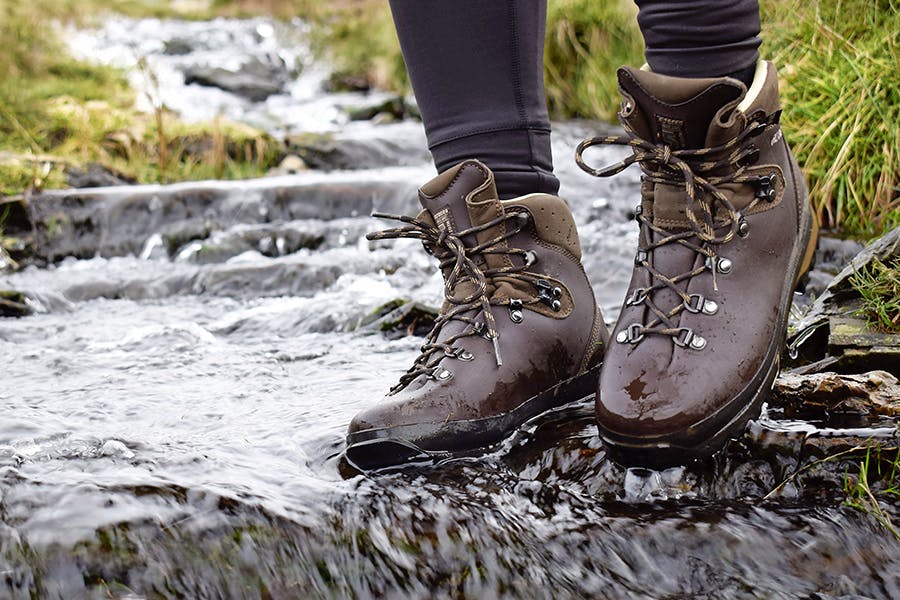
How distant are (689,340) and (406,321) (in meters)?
1.34

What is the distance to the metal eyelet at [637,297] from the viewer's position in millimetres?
1426

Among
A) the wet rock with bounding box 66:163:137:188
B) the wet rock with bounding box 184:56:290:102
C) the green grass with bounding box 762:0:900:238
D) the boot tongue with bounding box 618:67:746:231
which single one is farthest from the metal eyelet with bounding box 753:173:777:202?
the wet rock with bounding box 184:56:290:102

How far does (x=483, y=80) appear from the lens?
154 centimetres

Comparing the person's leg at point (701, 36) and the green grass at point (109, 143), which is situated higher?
the person's leg at point (701, 36)

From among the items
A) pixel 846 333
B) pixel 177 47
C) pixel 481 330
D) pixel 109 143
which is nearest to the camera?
pixel 481 330

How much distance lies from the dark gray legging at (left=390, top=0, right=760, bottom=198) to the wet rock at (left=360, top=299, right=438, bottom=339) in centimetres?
97

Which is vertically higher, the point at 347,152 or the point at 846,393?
the point at 846,393

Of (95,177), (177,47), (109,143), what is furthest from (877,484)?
(177,47)

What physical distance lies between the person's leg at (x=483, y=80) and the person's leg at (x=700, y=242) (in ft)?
0.58

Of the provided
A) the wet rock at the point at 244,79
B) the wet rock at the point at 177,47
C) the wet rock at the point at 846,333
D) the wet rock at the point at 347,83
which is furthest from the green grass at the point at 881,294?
the wet rock at the point at 177,47

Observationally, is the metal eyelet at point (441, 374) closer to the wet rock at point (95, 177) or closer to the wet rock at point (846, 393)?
the wet rock at point (846, 393)

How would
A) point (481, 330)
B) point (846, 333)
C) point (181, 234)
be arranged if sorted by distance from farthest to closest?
1. point (181, 234)
2. point (846, 333)
3. point (481, 330)

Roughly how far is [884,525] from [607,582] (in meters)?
0.41

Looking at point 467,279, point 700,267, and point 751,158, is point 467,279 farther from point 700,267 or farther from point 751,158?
point 751,158
